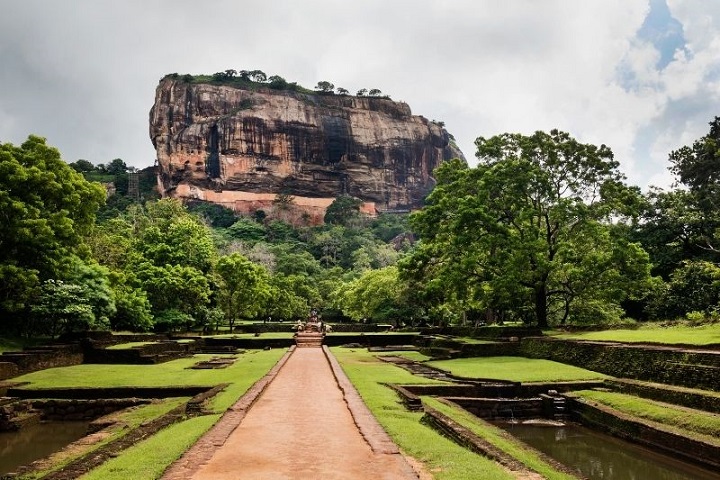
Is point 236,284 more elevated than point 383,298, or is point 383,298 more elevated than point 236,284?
point 236,284

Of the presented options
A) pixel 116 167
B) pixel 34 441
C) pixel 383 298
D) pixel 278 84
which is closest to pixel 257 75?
pixel 278 84

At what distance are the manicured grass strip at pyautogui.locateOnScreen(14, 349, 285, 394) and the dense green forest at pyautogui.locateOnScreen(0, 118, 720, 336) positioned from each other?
397 cm

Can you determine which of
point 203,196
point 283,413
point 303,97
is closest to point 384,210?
point 303,97

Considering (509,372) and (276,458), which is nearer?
(276,458)

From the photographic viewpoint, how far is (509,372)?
59.3ft

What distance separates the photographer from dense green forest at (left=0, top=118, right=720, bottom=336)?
22.0 meters

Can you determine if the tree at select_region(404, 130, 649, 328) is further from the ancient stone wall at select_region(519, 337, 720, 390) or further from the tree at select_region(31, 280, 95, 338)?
the tree at select_region(31, 280, 95, 338)

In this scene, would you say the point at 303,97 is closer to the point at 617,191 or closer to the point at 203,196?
the point at 203,196

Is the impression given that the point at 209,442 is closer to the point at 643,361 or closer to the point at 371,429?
the point at 371,429

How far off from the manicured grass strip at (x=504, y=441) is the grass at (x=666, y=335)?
7075 millimetres

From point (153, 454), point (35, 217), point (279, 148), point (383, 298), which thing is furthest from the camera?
point (279, 148)

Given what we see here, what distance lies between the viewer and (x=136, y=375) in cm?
1838

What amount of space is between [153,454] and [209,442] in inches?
31.6

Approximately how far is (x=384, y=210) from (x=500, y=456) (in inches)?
5148
